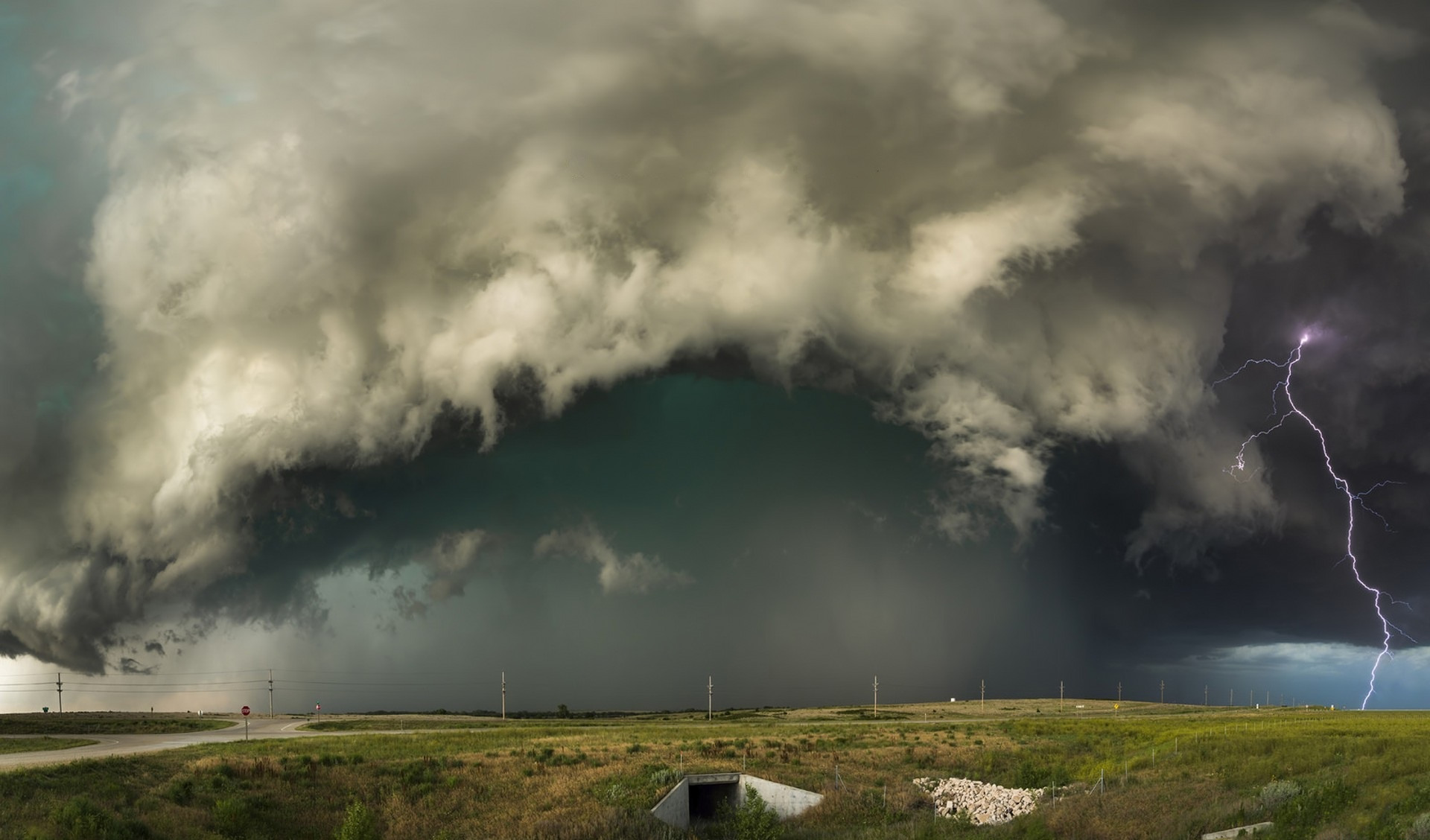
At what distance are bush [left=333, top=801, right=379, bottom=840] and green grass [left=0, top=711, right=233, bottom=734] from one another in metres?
67.4

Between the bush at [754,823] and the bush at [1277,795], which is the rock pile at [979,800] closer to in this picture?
the bush at [754,823]

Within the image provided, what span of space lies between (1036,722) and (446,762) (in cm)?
7835

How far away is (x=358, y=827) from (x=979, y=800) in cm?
3410

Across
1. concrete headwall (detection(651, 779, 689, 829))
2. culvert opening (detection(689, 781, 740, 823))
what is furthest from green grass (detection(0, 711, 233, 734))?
concrete headwall (detection(651, 779, 689, 829))

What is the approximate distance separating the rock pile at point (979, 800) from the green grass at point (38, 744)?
6155 centimetres

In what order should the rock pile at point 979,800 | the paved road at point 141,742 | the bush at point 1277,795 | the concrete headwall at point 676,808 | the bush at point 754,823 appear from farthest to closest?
the paved road at point 141,742
the rock pile at point 979,800
the concrete headwall at point 676,808
the bush at point 754,823
the bush at point 1277,795

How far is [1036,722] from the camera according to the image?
11725 centimetres

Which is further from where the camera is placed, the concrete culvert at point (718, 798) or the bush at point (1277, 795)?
the concrete culvert at point (718, 798)

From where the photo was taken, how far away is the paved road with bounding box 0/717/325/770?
6009cm

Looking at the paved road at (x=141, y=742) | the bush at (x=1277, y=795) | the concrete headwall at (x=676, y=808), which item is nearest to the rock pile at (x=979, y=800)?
the bush at (x=1277, y=795)

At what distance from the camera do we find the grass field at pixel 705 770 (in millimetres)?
43156

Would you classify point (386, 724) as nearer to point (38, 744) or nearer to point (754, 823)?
point (38, 744)

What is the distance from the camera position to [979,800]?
58.0 meters

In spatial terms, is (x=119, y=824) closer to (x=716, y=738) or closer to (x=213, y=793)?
(x=213, y=793)
